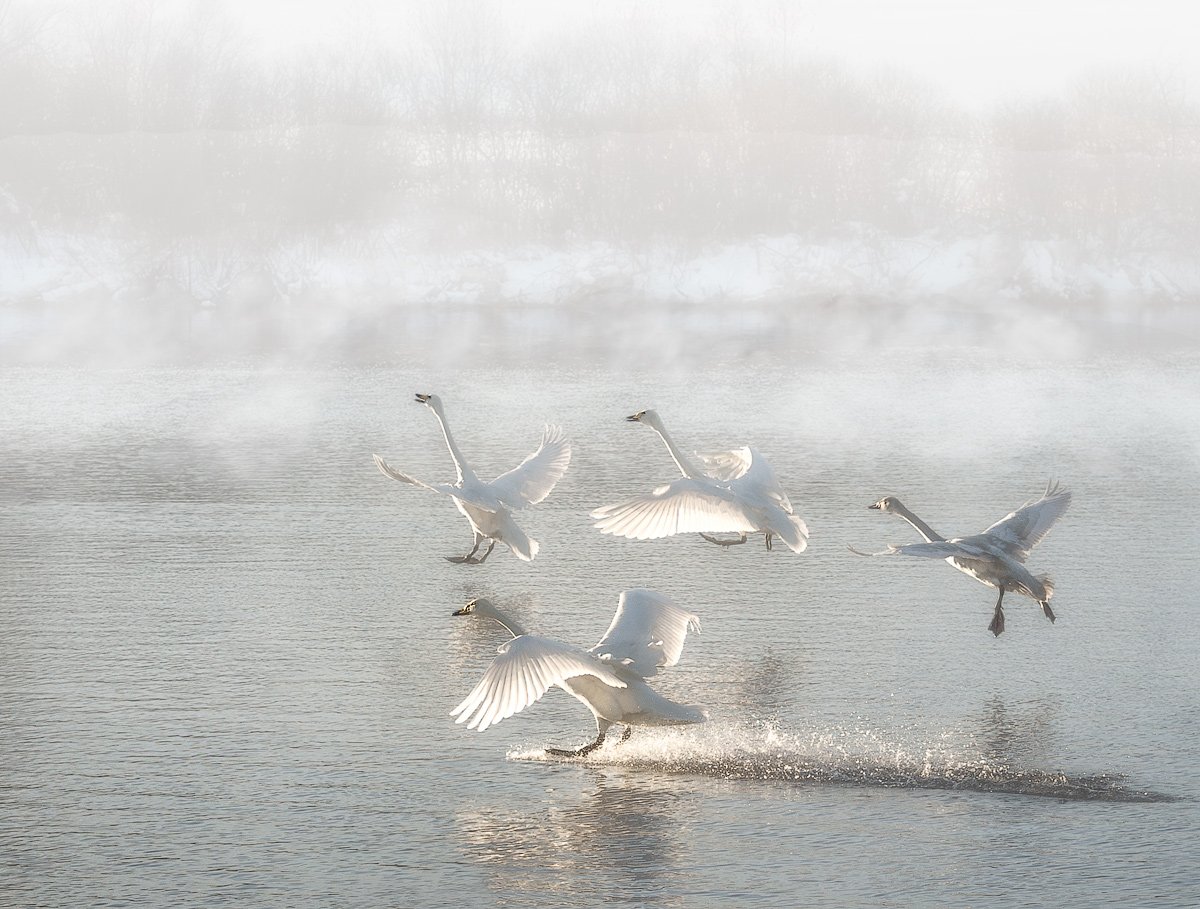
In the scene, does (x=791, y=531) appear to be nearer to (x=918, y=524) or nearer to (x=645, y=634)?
(x=918, y=524)

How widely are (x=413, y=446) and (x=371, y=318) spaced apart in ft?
72.4

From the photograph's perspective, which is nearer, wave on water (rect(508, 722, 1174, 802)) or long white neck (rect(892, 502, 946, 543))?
wave on water (rect(508, 722, 1174, 802))

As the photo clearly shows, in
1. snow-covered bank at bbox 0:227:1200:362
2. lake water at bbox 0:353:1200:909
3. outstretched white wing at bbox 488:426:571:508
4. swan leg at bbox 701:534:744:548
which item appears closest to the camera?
lake water at bbox 0:353:1200:909

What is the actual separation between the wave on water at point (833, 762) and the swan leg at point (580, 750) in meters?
0.03

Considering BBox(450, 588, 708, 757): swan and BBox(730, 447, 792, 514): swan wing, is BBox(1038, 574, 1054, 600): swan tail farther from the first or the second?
BBox(450, 588, 708, 757): swan

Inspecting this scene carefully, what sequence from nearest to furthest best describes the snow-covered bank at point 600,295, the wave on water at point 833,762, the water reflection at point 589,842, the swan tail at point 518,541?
the water reflection at point 589,842, the wave on water at point 833,762, the swan tail at point 518,541, the snow-covered bank at point 600,295

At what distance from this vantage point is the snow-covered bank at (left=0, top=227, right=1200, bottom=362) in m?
35.1

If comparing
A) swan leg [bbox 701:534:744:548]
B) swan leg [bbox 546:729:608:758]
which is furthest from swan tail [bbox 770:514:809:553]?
swan leg [bbox 546:729:608:758]

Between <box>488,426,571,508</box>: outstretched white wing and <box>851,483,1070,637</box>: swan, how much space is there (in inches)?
129

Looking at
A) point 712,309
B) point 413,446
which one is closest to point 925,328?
point 712,309

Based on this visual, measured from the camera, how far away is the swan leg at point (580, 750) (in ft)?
27.8

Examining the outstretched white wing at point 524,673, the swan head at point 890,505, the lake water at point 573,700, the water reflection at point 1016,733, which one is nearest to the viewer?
the lake water at point 573,700

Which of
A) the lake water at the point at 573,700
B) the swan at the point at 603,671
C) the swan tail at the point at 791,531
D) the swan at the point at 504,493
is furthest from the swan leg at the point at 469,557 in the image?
the swan at the point at 603,671

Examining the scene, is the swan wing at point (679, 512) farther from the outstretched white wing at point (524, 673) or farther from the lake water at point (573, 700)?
the outstretched white wing at point (524, 673)
